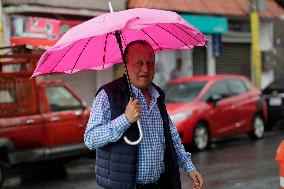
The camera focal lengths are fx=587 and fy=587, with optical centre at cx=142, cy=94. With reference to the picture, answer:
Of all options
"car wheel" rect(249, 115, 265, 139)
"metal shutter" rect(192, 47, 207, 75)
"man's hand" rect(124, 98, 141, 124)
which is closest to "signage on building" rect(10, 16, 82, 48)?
"car wheel" rect(249, 115, 265, 139)

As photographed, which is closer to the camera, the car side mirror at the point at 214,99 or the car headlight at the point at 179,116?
the car headlight at the point at 179,116

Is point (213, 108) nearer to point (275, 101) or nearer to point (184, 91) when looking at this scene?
point (184, 91)

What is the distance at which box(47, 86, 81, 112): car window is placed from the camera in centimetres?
1076

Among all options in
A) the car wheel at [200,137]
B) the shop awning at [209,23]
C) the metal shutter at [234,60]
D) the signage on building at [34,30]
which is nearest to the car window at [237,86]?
the car wheel at [200,137]

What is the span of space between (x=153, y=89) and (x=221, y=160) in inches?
303

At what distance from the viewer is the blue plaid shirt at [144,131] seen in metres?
3.53

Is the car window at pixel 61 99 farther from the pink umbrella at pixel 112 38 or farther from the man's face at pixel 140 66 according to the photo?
the man's face at pixel 140 66

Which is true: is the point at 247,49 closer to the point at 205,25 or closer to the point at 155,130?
the point at 205,25

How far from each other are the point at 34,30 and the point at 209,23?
6.89m

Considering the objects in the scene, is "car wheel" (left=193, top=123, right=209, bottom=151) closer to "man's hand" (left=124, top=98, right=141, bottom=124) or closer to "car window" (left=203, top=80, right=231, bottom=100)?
"car window" (left=203, top=80, right=231, bottom=100)

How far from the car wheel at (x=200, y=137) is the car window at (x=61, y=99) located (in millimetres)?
2821

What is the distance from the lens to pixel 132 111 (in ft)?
11.5

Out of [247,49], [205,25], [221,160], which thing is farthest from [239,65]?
[221,160]

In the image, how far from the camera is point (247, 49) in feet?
78.9
